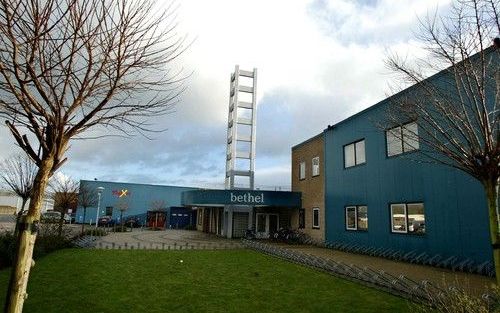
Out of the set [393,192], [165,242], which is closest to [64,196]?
[165,242]

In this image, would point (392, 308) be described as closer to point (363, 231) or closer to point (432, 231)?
point (432, 231)

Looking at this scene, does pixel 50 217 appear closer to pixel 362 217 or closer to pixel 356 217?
pixel 356 217

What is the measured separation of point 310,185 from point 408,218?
10971 millimetres

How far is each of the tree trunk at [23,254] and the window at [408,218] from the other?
53.6 feet

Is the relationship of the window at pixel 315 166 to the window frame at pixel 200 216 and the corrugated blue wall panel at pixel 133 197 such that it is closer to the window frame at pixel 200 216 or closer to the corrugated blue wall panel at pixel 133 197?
the window frame at pixel 200 216

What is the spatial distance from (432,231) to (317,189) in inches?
449

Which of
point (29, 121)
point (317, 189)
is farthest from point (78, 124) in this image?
point (317, 189)

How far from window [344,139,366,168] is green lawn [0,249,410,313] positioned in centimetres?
901

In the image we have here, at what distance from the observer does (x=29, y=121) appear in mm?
4531

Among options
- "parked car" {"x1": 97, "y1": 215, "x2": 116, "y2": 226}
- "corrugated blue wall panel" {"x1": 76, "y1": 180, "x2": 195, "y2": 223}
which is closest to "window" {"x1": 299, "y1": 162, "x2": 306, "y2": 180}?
"parked car" {"x1": 97, "y1": 215, "x2": 116, "y2": 226}

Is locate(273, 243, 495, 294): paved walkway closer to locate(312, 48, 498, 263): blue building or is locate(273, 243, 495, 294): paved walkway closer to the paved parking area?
locate(312, 48, 498, 263): blue building

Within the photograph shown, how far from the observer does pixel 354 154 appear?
75.0 feet

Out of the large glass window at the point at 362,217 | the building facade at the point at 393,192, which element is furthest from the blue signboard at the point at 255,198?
the large glass window at the point at 362,217

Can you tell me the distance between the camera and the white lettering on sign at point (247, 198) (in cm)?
2925
